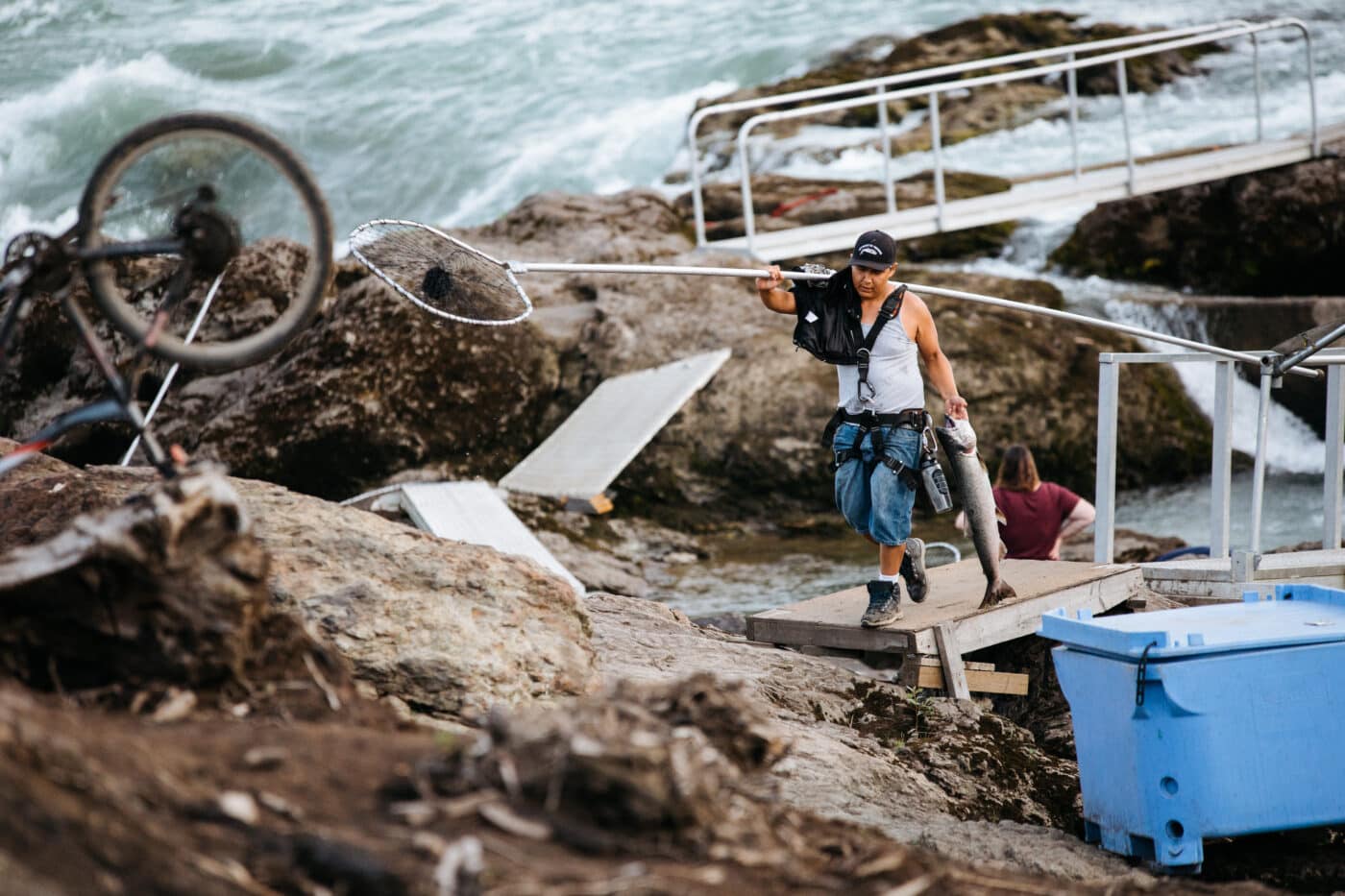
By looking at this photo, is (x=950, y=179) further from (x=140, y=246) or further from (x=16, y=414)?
(x=140, y=246)

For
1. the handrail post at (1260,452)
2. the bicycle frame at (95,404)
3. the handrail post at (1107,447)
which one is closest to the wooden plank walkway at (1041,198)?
the handrail post at (1107,447)

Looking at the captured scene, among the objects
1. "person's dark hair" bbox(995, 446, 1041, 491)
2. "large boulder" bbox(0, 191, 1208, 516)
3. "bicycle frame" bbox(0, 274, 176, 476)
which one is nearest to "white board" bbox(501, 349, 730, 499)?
"large boulder" bbox(0, 191, 1208, 516)

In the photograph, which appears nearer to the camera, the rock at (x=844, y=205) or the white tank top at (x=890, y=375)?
the white tank top at (x=890, y=375)

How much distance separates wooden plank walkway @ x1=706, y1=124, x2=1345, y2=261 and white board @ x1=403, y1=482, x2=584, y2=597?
13.3 ft

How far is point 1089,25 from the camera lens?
90.5 feet

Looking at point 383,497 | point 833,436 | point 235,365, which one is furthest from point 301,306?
point 383,497

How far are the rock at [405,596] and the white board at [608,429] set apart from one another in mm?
5752

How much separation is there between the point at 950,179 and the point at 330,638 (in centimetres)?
1536

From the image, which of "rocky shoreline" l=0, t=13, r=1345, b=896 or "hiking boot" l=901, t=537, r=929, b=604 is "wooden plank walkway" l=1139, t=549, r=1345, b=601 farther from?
"hiking boot" l=901, t=537, r=929, b=604

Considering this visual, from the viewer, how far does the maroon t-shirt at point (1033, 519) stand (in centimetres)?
830

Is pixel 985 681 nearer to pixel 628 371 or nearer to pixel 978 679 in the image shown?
pixel 978 679

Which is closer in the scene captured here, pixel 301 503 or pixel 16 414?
pixel 301 503

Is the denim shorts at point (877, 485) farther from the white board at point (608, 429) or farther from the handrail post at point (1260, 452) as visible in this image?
the white board at point (608, 429)

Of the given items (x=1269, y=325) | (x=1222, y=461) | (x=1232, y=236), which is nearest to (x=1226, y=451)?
(x=1222, y=461)
